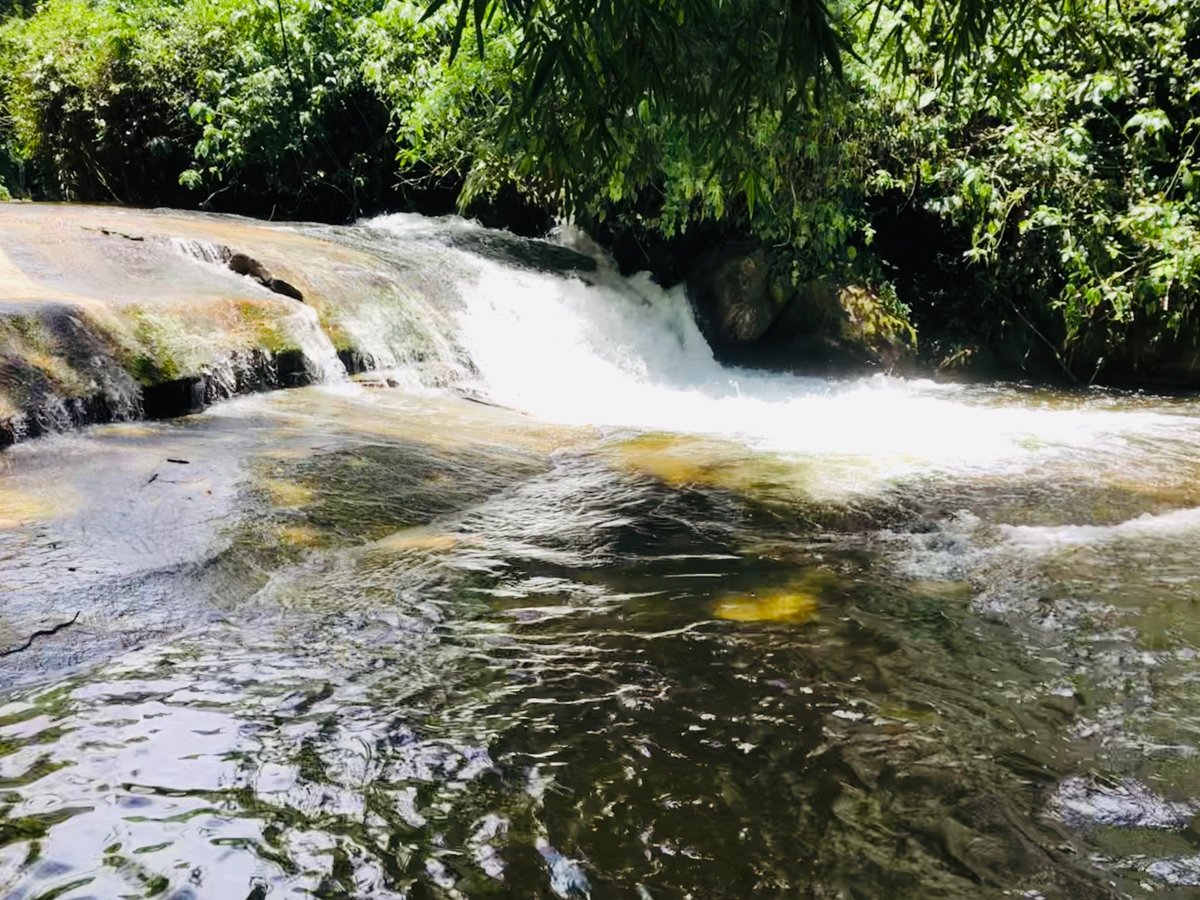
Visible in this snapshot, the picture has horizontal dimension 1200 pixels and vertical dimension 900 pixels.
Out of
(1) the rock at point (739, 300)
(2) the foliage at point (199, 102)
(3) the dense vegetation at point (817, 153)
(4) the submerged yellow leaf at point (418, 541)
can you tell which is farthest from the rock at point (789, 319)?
(4) the submerged yellow leaf at point (418, 541)

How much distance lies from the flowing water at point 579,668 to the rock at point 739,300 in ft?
16.1

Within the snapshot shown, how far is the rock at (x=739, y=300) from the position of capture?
10.9 metres

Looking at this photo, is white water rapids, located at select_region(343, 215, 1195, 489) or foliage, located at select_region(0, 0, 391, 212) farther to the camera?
foliage, located at select_region(0, 0, 391, 212)

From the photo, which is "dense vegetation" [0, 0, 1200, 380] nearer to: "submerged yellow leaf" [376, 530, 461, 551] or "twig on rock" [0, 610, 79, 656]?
"submerged yellow leaf" [376, 530, 461, 551]

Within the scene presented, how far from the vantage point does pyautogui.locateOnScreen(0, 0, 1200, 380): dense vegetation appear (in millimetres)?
9086

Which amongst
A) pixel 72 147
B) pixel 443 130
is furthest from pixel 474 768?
pixel 72 147

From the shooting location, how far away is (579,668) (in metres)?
3.01

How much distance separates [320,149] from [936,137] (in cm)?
823

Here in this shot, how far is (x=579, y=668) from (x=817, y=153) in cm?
773

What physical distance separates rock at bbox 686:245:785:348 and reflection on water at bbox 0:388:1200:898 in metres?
6.05

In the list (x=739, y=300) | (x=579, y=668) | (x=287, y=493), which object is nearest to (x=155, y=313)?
(x=287, y=493)

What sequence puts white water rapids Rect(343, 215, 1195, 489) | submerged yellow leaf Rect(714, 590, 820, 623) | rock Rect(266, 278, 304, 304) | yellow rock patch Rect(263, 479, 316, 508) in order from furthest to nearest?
rock Rect(266, 278, 304, 304) → white water rapids Rect(343, 215, 1195, 489) → yellow rock patch Rect(263, 479, 316, 508) → submerged yellow leaf Rect(714, 590, 820, 623)

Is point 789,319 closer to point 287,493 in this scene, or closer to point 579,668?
point 287,493

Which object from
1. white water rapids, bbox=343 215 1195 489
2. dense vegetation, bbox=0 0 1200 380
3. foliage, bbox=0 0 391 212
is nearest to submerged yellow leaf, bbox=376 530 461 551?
dense vegetation, bbox=0 0 1200 380
